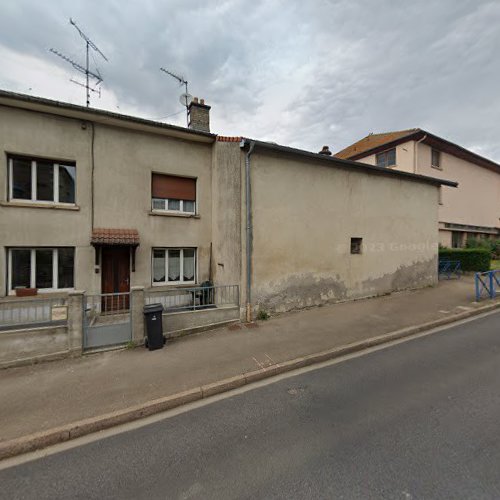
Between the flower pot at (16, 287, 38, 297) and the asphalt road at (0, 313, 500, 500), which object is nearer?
the asphalt road at (0, 313, 500, 500)

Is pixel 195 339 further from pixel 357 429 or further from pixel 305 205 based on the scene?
pixel 305 205

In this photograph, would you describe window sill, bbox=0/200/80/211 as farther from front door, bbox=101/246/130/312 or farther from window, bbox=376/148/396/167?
window, bbox=376/148/396/167

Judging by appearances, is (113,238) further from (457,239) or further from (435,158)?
(457,239)

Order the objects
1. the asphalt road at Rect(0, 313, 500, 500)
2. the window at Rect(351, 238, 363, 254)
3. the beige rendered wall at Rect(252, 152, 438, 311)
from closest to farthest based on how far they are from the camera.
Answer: the asphalt road at Rect(0, 313, 500, 500) < the beige rendered wall at Rect(252, 152, 438, 311) < the window at Rect(351, 238, 363, 254)

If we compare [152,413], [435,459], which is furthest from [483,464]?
[152,413]

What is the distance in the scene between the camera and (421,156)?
55.3 ft

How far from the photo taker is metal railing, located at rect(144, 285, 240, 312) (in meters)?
7.12

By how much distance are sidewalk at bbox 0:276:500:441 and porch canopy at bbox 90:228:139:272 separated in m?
2.93

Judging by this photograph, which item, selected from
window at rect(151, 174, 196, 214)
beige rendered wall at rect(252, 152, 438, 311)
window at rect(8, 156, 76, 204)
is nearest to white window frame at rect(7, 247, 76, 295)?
window at rect(8, 156, 76, 204)

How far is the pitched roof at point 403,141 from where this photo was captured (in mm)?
16500

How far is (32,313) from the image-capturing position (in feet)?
19.7

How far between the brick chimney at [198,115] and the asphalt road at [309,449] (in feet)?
28.1

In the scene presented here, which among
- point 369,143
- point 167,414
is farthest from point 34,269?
point 369,143

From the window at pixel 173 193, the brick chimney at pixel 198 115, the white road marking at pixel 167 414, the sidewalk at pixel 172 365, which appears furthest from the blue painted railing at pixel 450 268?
the brick chimney at pixel 198 115
